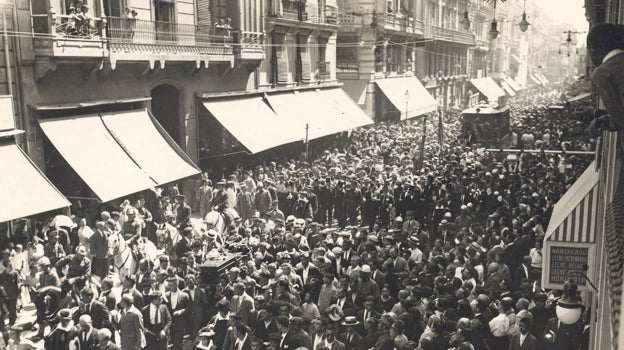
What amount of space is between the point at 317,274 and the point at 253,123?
46.0 feet

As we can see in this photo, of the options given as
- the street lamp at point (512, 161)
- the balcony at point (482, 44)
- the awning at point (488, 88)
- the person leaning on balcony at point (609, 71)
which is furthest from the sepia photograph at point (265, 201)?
the balcony at point (482, 44)

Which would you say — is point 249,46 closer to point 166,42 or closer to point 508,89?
point 166,42

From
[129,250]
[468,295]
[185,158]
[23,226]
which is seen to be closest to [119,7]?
[185,158]

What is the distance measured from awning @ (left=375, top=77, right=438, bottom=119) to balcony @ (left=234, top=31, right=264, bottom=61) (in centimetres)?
1331

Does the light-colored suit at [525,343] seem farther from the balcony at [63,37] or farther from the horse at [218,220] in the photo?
the balcony at [63,37]

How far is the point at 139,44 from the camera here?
1916 centimetres

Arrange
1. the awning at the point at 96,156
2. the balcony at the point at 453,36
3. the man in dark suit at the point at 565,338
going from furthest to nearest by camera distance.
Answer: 1. the balcony at the point at 453,36
2. the awning at the point at 96,156
3. the man in dark suit at the point at 565,338

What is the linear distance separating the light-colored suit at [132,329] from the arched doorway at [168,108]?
13724 millimetres

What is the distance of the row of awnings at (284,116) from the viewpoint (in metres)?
24.0

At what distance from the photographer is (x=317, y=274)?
38.9ft

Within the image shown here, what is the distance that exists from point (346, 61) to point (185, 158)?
69.3 feet

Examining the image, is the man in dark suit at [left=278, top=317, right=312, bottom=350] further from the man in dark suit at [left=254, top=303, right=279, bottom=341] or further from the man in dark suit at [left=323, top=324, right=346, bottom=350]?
the man in dark suit at [left=254, top=303, right=279, bottom=341]

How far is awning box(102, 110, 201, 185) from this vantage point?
744 inches

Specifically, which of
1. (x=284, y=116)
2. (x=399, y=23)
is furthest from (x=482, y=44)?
(x=284, y=116)
